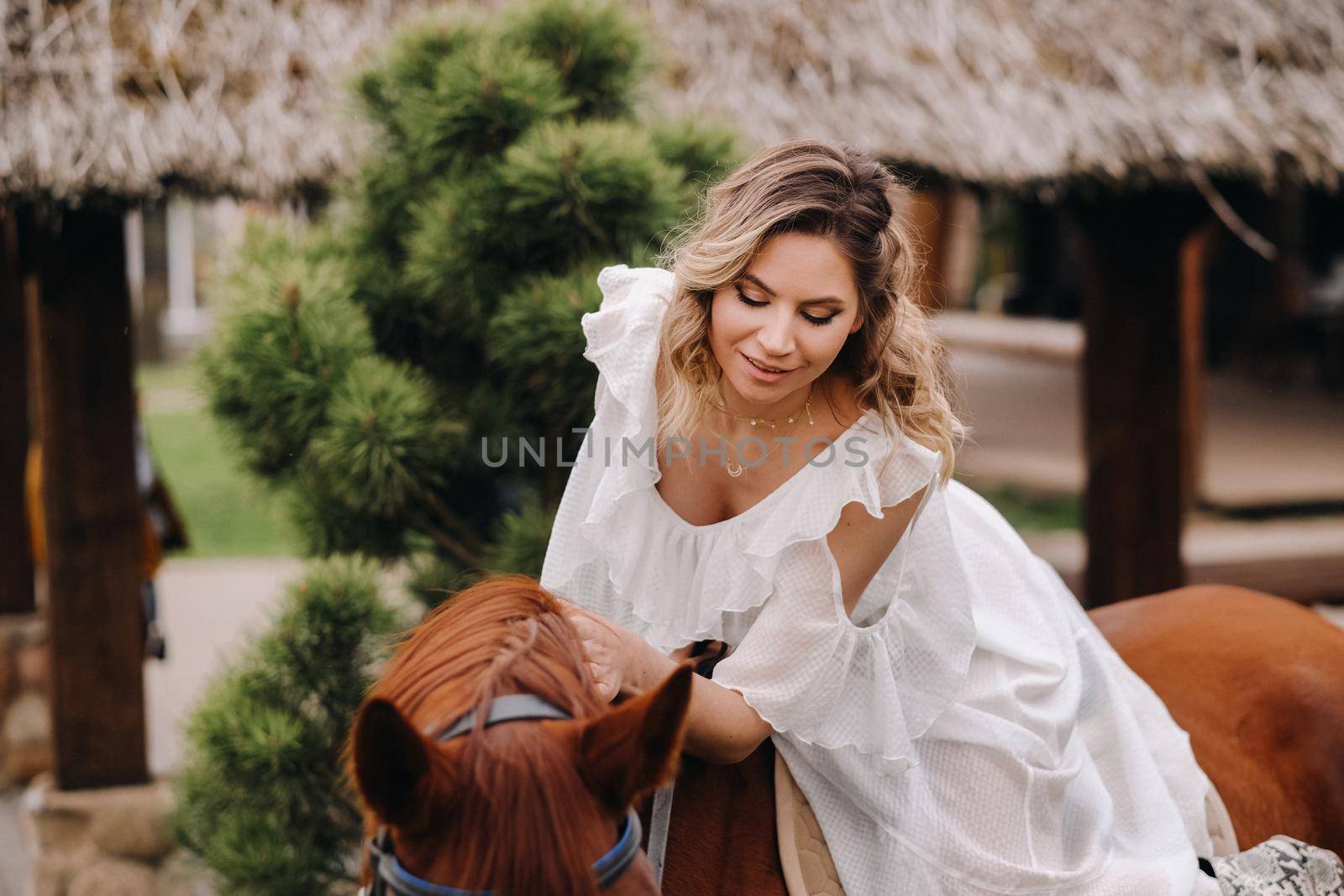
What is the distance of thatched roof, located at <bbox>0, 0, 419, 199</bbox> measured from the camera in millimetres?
3385

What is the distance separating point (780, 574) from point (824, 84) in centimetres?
282

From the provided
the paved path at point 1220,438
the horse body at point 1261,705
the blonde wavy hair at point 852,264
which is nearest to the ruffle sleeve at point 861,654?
the blonde wavy hair at point 852,264

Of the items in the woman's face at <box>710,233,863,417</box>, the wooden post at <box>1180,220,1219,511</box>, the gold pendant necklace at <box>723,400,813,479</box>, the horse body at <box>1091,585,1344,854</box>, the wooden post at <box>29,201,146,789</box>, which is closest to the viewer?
the woman's face at <box>710,233,863,417</box>

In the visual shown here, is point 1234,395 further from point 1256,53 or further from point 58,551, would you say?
point 58,551

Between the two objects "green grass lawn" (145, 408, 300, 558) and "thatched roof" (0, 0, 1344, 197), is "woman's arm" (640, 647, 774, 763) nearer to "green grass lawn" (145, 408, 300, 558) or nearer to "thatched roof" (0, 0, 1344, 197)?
"thatched roof" (0, 0, 1344, 197)

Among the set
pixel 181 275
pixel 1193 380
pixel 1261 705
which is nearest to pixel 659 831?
pixel 1261 705

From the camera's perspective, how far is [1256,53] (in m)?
4.49

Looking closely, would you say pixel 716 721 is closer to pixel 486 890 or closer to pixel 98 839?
pixel 486 890

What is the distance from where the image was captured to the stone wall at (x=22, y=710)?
197 inches

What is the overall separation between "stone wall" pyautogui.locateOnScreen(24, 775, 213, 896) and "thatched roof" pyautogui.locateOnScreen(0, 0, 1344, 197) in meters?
1.83

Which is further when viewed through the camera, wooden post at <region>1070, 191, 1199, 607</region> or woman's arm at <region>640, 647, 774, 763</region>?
wooden post at <region>1070, 191, 1199, 607</region>

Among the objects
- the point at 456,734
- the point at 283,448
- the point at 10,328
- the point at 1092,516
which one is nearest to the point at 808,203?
the point at 456,734

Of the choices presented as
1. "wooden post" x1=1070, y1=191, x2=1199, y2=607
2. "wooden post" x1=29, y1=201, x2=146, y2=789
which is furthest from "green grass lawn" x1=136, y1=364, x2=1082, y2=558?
"wooden post" x1=1070, y1=191, x2=1199, y2=607

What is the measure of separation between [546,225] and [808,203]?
4.13 feet
